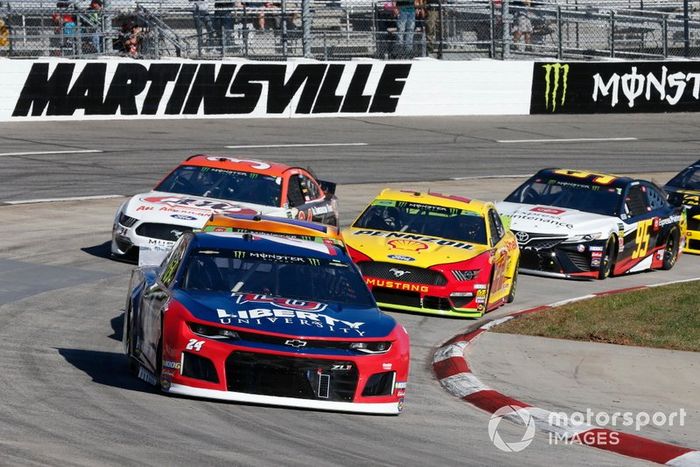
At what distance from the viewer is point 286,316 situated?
959 centimetres

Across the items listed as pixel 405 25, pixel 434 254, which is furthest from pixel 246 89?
pixel 434 254

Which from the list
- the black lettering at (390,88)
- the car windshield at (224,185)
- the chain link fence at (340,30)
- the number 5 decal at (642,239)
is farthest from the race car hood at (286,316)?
the black lettering at (390,88)

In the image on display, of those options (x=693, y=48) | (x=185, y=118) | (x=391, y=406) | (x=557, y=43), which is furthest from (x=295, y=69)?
(x=391, y=406)

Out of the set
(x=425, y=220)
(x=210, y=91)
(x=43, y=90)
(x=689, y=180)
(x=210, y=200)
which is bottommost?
(x=689, y=180)

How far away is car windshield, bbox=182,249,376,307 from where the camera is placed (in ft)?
33.7

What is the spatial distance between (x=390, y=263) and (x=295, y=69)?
19460 millimetres

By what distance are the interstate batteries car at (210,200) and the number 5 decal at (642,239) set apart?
445 cm

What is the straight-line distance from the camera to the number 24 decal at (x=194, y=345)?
9211mm

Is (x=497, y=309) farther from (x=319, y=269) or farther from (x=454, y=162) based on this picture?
(x=454, y=162)

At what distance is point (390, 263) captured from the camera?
1475cm

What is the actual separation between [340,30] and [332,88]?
190 centimetres

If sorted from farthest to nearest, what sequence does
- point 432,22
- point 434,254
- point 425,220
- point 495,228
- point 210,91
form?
point 432,22 < point 210,91 < point 495,228 < point 425,220 < point 434,254

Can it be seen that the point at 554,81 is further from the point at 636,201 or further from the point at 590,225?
the point at 590,225

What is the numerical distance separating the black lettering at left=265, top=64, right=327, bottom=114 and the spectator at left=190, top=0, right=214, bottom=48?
74.5 inches
